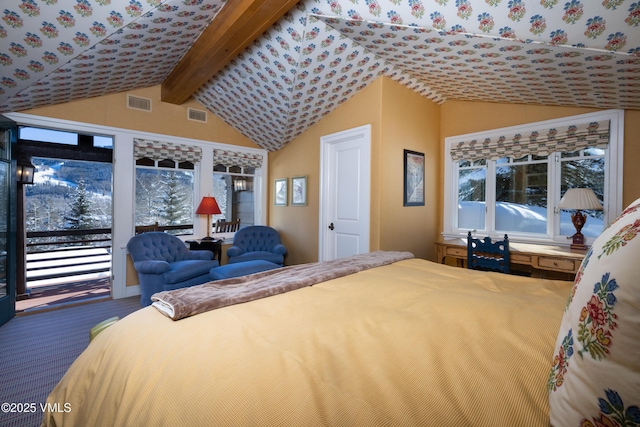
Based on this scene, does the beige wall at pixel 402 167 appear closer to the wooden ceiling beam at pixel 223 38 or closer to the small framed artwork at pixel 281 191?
the wooden ceiling beam at pixel 223 38

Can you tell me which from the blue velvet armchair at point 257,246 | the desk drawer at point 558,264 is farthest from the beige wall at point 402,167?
the blue velvet armchair at point 257,246

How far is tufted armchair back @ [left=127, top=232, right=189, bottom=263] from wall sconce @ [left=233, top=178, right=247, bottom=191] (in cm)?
162

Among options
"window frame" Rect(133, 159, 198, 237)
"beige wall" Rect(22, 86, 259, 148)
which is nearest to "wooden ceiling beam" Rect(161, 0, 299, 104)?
"beige wall" Rect(22, 86, 259, 148)

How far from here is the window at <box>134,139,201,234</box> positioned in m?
4.27

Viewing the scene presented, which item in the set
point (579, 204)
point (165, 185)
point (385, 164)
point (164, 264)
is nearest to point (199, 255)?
point (164, 264)

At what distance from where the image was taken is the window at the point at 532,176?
3.05m

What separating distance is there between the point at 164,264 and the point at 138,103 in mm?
2311

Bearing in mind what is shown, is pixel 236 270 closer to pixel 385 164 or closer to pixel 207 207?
pixel 207 207

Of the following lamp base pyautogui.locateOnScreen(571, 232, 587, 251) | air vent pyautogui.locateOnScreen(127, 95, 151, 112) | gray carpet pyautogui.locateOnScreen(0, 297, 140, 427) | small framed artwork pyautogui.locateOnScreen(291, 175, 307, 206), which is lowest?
gray carpet pyautogui.locateOnScreen(0, 297, 140, 427)

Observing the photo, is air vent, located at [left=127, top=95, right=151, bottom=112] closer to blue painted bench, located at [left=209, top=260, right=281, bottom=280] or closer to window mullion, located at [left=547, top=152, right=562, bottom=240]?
blue painted bench, located at [left=209, top=260, right=281, bottom=280]

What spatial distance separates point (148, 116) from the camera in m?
4.17

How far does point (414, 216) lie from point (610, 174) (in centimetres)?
197

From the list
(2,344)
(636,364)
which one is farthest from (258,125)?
(636,364)

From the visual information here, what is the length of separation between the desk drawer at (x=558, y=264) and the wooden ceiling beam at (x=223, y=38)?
10.7 ft
